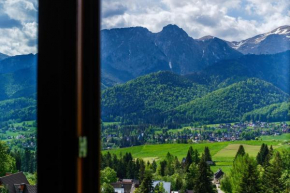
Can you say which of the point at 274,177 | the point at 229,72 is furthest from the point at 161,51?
the point at 274,177

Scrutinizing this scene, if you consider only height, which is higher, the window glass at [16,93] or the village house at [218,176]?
the window glass at [16,93]

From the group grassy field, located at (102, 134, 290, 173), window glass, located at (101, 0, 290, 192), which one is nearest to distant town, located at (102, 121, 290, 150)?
window glass, located at (101, 0, 290, 192)

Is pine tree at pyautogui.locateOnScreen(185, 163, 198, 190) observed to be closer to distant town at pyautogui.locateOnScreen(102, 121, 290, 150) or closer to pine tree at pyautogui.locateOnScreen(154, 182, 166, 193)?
pine tree at pyautogui.locateOnScreen(154, 182, 166, 193)

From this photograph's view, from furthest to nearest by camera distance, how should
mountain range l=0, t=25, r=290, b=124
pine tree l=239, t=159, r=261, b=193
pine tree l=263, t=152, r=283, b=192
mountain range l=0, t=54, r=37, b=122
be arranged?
mountain range l=0, t=25, r=290, b=124 → pine tree l=239, t=159, r=261, b=193 → pine tree l=263, t=152, r=283, b=192 → mountain range l=0, t=54, r=37, b=122

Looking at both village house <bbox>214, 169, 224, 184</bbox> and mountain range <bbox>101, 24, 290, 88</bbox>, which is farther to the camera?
mountain range <bbox>101, 24, 290, 88</bbox>

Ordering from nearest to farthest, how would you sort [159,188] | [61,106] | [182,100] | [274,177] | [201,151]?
[61,106], [274,177], [159,188], [201,151], [182,100]

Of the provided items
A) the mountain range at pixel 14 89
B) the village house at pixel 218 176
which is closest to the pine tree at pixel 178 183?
the village house at pixel 218 176

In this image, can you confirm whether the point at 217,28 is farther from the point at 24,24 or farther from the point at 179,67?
the point at 179,67

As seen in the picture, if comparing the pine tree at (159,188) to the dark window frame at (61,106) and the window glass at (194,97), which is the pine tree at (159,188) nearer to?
the window glass at (194,97)

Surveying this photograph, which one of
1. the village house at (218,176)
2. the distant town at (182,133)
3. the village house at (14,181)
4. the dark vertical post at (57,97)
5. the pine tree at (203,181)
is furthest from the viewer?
the distant town at (182,133)

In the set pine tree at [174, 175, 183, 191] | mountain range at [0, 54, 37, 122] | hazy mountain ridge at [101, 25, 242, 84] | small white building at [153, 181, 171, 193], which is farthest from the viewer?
hazy mountain ridge at [101, 25, 242, 84]

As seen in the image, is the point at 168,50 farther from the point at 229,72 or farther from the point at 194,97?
the point at 229,72

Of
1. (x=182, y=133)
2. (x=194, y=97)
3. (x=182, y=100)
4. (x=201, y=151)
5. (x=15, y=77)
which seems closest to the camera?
(x=15, y=77)

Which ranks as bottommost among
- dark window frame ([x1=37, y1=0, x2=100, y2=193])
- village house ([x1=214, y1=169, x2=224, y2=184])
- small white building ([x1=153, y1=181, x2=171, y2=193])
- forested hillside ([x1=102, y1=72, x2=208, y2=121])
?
village house ([x1=214, y1=169, x2=224, y2=184])
